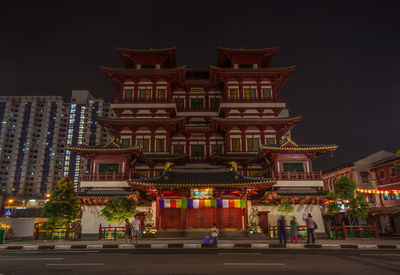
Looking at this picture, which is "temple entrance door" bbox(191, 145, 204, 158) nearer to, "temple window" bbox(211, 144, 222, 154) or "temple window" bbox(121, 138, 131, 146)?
"temple window" bbox(211, 144, 222, 154)

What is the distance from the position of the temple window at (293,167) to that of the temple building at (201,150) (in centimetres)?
11

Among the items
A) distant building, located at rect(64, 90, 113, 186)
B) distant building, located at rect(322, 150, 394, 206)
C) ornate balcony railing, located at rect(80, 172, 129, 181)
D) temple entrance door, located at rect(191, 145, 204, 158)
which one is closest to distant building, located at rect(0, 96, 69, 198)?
distant building, located at rect(64, 90, 113, 186)

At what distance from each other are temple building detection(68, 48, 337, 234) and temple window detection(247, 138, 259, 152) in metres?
0.12


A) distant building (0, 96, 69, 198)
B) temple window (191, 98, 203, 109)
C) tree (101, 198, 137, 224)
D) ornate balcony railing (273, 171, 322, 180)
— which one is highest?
distant building (0, 96, 69, 198)

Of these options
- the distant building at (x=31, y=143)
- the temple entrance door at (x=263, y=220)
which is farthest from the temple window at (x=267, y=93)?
the distant building at (x=31, y=143)

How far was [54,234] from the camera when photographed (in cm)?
2425

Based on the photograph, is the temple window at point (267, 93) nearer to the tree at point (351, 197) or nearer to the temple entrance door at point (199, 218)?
the tree at point (351, 197)

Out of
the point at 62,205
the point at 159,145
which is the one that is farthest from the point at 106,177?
the point at 159,145

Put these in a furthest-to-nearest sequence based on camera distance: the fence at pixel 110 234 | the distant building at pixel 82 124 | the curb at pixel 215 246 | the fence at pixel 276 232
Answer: the distant building at pixel 82 124 → the fence at pixel 276 232 → the fence at pixel 110 234 → the curb at pixel 215 246

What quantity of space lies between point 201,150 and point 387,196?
3161 cm

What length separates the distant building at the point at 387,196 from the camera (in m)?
36.8

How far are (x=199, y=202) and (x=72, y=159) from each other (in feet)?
322

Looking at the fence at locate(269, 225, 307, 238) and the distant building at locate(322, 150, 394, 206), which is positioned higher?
the distant building at locate(322, 150, 394, 206)

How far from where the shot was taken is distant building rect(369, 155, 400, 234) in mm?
36797
